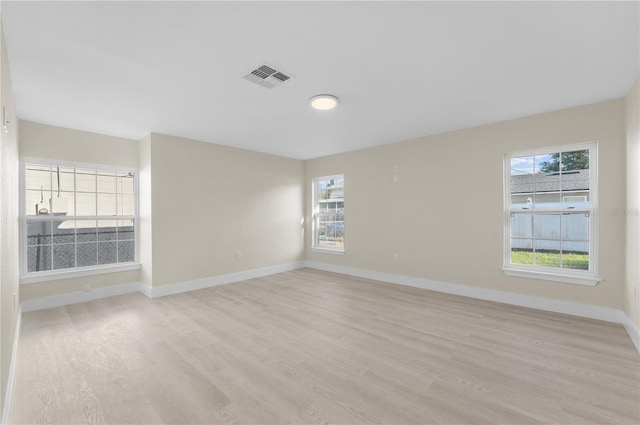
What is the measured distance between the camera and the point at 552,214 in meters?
3.64

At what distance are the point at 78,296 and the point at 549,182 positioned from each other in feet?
22.0

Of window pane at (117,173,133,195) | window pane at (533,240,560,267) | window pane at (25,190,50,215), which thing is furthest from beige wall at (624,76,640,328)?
window pane at (25,190,50,215)

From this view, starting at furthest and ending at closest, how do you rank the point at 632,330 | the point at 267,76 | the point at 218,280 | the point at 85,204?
the point at 218,280 → the point at 85,204 → the point at 632,330 → the point at 267,76

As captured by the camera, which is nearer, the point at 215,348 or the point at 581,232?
the point at 215,348

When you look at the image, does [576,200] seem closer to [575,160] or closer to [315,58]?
[575,160]

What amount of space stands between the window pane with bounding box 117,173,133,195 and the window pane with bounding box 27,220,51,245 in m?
1.01

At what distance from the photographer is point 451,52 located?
2201 mm

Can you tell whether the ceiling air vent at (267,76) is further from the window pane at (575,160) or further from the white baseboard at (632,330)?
the white baseboard at (632,330)

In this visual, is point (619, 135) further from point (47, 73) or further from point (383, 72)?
point (47, 73)

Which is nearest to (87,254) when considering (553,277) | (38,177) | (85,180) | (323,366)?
(85,180)

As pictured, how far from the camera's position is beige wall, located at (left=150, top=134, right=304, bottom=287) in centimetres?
435

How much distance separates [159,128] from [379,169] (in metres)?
3.71

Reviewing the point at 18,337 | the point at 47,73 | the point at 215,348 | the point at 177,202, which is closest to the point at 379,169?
the point at 177,202

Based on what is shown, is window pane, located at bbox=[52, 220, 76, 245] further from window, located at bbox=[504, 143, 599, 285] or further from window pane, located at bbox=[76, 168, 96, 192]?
window, located at bbox=[504, 143, 599, 285]
